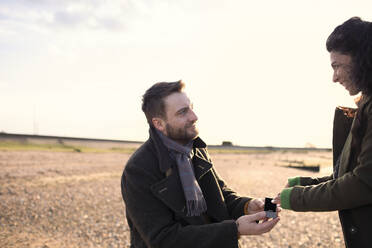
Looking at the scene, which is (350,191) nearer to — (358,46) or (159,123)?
(358,46)

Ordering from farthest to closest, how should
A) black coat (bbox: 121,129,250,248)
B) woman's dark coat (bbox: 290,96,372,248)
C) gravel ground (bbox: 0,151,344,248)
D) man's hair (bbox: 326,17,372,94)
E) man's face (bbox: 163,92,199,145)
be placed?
gravel ground (bbox: 0,151,344,248) < man's face (bbox: 163,92,199,145) < black coat (bbox: 121,129,250,248) < man's hair (bbox: 326,17,372,94) < woman's dark coat (bbox: 290,96,372,248)

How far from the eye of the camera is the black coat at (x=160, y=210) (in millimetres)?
2861

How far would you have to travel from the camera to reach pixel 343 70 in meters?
2.65

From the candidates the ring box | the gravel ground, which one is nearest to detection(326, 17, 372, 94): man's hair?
the ring box

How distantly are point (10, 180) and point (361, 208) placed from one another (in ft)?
61.6

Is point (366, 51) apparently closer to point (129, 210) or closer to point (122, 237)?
point (129, 210)

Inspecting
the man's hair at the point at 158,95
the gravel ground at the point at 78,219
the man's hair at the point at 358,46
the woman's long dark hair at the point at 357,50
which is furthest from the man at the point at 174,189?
the gravel ground at the point at 78,219

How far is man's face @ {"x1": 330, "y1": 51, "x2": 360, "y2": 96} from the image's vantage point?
8.63ft

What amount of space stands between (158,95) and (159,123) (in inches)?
10.2

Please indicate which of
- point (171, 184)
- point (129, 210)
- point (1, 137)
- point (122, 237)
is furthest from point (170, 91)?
point (1, 137)

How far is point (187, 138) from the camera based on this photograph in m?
3.23

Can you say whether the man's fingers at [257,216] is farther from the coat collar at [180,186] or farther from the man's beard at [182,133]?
the man's beard at [182,133]

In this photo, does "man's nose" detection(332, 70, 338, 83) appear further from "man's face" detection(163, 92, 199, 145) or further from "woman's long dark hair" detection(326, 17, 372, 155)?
"man's face" detection(163, 92, 199, 145)

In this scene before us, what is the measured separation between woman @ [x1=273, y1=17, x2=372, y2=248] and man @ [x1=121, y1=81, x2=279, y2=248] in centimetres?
58
